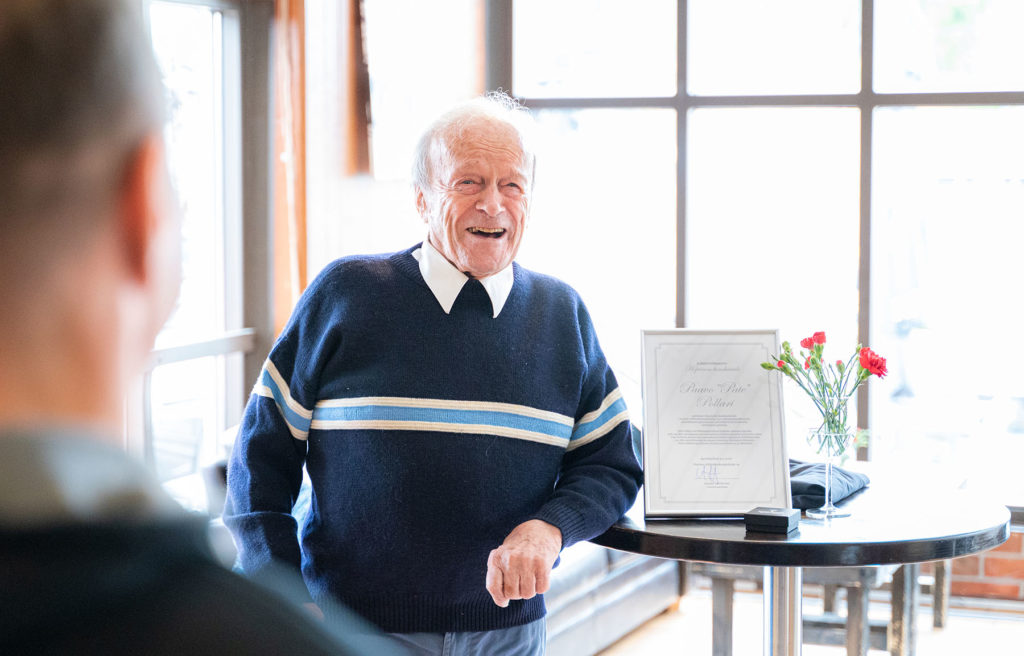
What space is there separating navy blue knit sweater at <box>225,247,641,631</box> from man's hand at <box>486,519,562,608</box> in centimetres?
5

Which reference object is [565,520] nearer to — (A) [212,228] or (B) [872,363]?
(B) [872,363]

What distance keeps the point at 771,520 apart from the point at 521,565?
1.53 ft

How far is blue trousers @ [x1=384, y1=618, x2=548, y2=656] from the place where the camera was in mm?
1518

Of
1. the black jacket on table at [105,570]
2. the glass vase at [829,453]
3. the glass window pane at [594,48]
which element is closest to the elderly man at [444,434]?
the glass vase at [829,453]

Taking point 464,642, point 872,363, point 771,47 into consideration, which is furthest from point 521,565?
point 771,47

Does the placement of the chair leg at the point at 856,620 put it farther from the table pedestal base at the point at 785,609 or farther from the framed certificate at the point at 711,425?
the framed certificate at the point at 711,425

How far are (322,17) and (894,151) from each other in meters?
2.26

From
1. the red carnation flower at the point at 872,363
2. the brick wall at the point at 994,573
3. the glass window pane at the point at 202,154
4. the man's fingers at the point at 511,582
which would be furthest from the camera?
the brick wall at the point at 994,573

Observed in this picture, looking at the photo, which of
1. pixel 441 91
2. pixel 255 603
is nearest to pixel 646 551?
pixel 255 603

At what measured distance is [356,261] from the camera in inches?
64.8

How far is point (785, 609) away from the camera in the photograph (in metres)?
1.93

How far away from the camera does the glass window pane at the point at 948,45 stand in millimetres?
4129

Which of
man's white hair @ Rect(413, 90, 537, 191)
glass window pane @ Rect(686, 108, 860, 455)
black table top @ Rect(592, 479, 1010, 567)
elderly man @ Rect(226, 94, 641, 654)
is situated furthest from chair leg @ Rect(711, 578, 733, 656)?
man's white hair @ Rect(413, 90, 537, 191)

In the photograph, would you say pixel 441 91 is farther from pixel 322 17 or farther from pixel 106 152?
pixel 106 152
